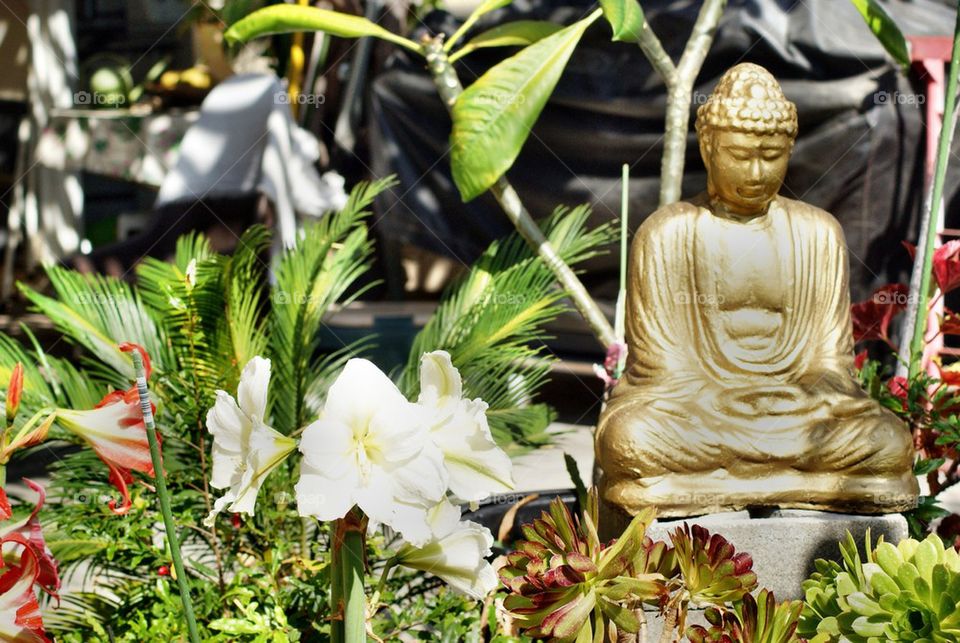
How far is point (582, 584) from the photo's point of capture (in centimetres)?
118

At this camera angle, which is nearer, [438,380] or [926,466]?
[438,380]

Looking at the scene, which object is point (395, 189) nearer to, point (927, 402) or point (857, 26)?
point (857, 26)

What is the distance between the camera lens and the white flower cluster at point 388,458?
99 centimetres

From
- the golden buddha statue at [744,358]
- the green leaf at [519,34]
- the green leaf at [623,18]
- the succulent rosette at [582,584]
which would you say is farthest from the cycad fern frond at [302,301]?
the succulent rosette at [582,584]

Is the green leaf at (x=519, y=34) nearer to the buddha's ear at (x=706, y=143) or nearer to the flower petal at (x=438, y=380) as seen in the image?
the buddha's ear at (x=706, y=143)

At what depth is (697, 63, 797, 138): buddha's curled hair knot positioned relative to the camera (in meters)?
2.40

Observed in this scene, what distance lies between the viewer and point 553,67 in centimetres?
325

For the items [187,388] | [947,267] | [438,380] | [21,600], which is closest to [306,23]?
[187,388]

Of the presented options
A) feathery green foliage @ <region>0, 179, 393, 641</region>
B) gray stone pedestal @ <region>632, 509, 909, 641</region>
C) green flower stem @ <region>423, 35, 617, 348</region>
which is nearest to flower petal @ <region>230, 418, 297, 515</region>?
feathery green foliage @ <region>0, 179, 393, 641</region>

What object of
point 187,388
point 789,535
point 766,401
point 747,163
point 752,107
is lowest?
point 789,535

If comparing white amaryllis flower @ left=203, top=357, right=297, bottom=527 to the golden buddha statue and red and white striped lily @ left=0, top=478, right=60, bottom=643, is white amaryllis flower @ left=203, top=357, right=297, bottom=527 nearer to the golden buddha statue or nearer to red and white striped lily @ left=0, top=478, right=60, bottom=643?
red and white striped lily @ left=0, top=478, right=60, bottom=643

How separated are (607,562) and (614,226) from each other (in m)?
3.93

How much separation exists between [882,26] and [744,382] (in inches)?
61.9

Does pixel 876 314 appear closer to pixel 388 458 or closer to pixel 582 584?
pixel 582 584
